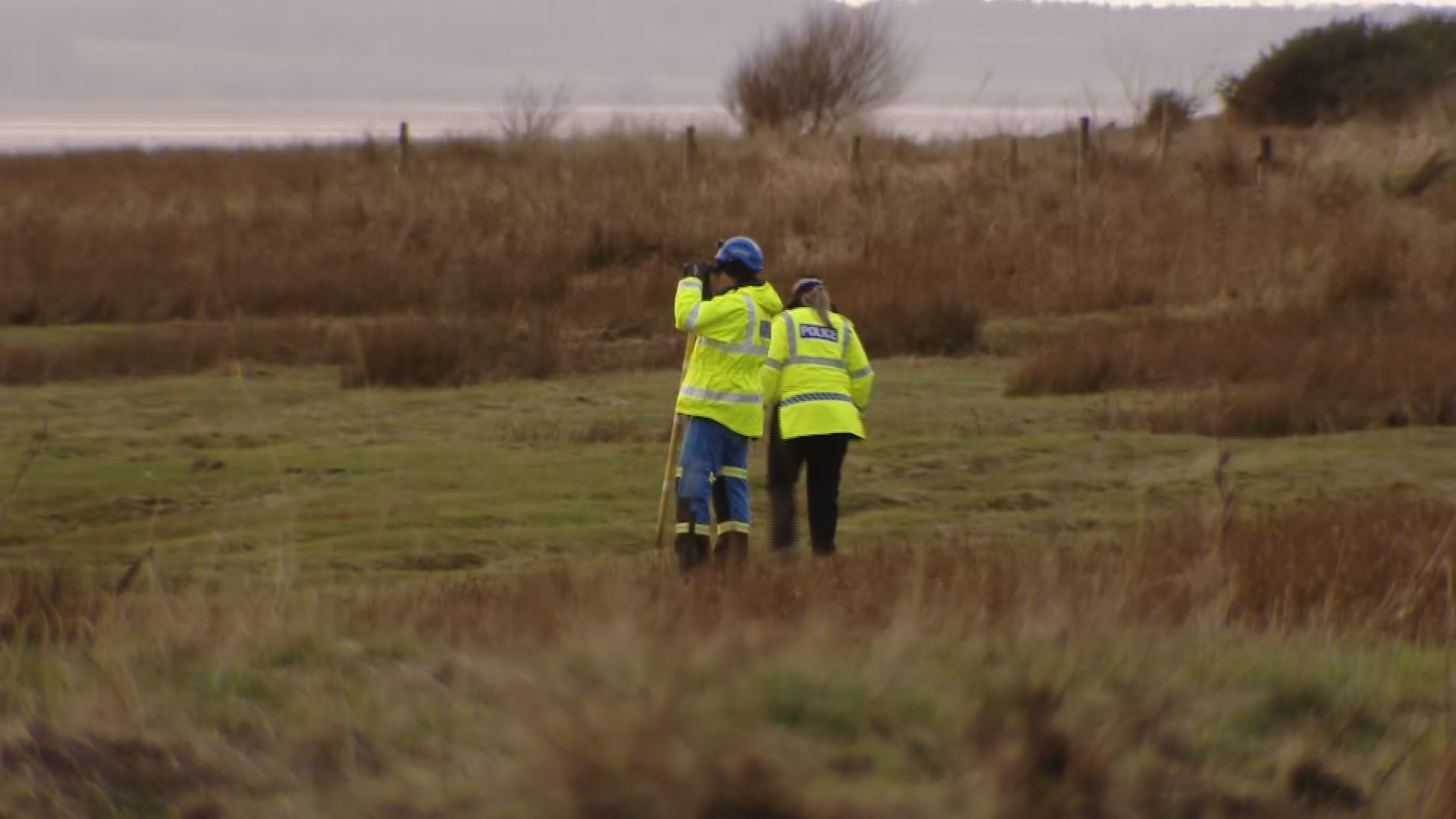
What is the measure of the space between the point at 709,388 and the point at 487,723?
4805 mm

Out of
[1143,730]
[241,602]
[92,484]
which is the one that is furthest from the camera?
[92,484]

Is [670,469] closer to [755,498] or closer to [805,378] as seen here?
[805,378]

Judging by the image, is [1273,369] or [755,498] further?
[1273,369]

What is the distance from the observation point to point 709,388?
9773 mm

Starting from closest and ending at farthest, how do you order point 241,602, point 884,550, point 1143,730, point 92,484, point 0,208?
point 1143,730 < point 241,602 < point 884,550 < point 92,484 < point 0,208

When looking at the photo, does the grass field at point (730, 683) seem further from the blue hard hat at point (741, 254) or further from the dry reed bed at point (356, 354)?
the dry reed bed at point (356, 354)

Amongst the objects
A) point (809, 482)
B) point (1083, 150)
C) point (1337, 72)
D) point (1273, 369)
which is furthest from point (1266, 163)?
point (809, 482)

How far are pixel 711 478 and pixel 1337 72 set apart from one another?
3922cm

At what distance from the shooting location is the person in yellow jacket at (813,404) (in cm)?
997

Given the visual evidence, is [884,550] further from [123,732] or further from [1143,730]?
[123,732]

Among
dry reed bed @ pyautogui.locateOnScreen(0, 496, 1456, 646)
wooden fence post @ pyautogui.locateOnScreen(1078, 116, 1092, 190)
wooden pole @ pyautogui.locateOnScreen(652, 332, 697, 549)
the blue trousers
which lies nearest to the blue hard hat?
wooden pole @ pyautogui.locateOnScreen(652, 332, 697, 549)

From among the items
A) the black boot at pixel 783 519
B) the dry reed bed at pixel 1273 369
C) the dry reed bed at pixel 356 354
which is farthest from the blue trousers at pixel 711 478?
the dry reed bed at pixel 356 354

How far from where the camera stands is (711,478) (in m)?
9.84

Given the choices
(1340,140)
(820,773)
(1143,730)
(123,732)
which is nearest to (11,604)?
(123,732)
